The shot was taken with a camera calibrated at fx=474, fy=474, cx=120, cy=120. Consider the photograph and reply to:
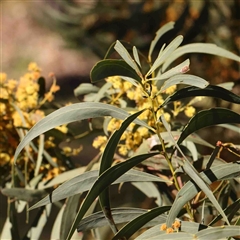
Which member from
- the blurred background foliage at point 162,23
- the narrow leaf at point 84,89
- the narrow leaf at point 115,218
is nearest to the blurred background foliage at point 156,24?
the blurred background foliage at point 162,23

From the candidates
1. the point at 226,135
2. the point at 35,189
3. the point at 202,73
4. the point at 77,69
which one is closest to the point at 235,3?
the point at 202,73

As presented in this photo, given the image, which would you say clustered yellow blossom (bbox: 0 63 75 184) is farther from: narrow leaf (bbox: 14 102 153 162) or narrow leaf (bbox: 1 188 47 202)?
narrow leaf (bbox: 14 102 153 162)

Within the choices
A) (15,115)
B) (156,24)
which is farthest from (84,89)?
(156,24)

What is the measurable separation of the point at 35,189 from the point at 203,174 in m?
0.35

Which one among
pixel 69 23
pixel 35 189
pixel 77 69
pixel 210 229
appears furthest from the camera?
pixel 77 69

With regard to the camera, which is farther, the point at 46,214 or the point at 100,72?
the point at 46,214

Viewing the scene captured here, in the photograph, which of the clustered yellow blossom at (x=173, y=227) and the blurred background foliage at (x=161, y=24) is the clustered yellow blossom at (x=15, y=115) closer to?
the clustered yellow blossom at (x=173, y=227)

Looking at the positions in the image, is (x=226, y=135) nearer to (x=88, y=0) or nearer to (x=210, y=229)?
(x=210, y=229)

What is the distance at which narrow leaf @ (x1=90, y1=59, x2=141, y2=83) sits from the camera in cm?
55

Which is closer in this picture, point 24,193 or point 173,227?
point 173,227

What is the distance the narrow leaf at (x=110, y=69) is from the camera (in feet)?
1.79

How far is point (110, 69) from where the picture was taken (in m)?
0.55

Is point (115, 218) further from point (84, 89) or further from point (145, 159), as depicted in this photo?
point (84, 89)

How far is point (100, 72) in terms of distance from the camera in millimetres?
550
